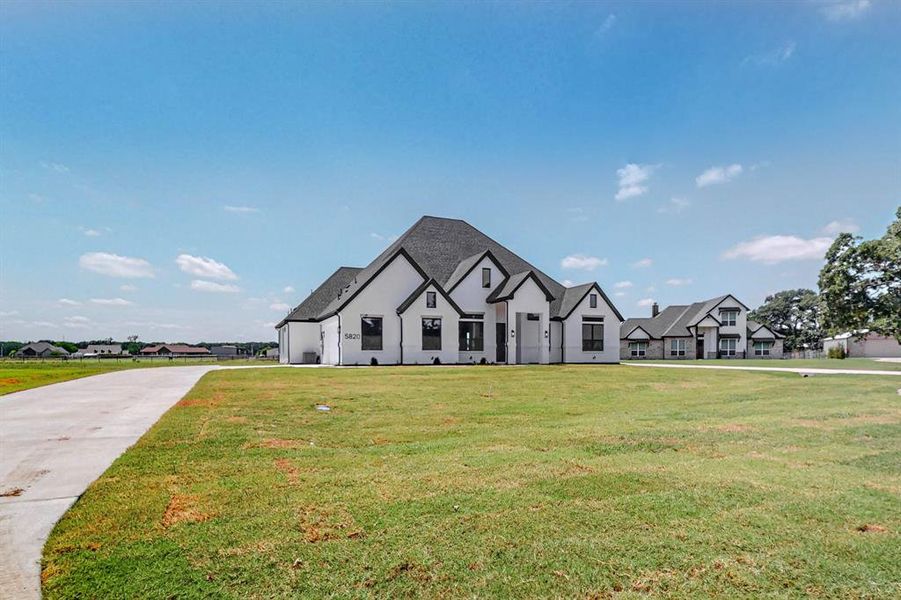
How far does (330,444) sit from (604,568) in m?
4.82

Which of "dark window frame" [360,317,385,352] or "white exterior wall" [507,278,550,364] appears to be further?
"white exterior wall" [507,278,550,364]

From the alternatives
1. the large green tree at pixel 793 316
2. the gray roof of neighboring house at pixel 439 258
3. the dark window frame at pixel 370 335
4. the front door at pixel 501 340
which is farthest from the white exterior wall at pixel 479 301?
the large green tree at pixel 793 316

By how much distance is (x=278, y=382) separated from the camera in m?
17.6

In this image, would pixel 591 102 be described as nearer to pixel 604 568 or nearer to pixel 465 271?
pixel 465 271

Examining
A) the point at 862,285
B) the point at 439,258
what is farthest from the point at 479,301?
the point at 862,285

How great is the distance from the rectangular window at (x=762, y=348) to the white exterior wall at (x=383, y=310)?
159 ft

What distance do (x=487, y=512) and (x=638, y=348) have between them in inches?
2369

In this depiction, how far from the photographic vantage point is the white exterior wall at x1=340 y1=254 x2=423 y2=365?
3194cm

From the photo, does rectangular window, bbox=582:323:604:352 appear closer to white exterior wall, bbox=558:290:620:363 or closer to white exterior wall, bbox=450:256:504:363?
white exterior wall, bbox=558:290:620:363

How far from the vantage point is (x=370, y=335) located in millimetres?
32625

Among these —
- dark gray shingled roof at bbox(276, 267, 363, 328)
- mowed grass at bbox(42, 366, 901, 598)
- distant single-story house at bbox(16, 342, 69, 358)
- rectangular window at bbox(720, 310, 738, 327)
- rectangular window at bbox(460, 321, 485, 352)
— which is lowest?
distant single-story house at bbox(16, 342, 69, 358)

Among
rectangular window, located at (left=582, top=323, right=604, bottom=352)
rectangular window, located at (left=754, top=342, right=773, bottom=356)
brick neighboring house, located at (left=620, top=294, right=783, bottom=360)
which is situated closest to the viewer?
rectangular window, located at (left=582, top=323, right=604, bottom=352)

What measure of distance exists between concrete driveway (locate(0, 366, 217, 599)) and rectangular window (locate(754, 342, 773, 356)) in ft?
214

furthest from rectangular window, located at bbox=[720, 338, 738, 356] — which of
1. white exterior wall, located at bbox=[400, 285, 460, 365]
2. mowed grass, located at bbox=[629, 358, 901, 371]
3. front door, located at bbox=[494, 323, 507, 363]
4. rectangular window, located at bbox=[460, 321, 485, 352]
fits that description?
white exterior wall, located at bbox=[400, 285, 460, 365]
